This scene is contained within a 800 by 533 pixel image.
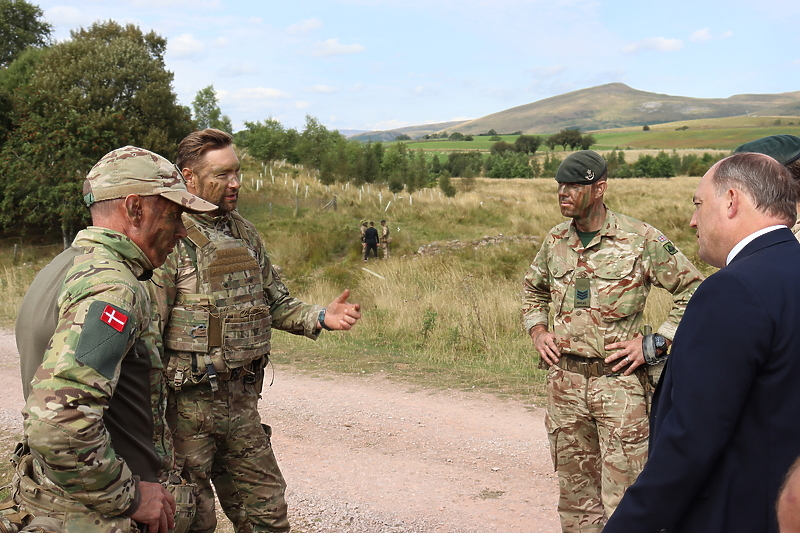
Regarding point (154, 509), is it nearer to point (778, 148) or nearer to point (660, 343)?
point (660, 343)

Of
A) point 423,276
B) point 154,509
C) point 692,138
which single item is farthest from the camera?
point 692,138

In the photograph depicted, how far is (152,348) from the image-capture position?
2.22 metres

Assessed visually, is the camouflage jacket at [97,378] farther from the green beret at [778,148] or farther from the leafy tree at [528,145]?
the leafy tree at [528,145]

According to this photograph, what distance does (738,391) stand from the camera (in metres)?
1.75

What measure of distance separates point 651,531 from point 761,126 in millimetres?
161264

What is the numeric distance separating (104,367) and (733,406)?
178 centimetres

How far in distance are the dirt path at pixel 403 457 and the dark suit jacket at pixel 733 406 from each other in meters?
2.51

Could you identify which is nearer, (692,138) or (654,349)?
(654,349)

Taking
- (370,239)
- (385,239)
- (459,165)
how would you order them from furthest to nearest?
1. (459,165)
2. (385,239)
3. (370,239)

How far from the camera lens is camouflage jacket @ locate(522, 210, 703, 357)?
365 centimetres

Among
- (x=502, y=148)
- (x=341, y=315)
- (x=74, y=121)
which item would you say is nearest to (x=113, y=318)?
(x=341, y=315)

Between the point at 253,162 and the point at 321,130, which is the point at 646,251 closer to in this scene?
the point at 253,162

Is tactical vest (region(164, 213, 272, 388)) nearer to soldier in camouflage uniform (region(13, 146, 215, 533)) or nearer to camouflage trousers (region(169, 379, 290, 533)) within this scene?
camouflage trousers (region(169, 379, 290, 533))

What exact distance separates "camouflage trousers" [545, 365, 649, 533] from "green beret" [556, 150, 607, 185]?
1.09 m
